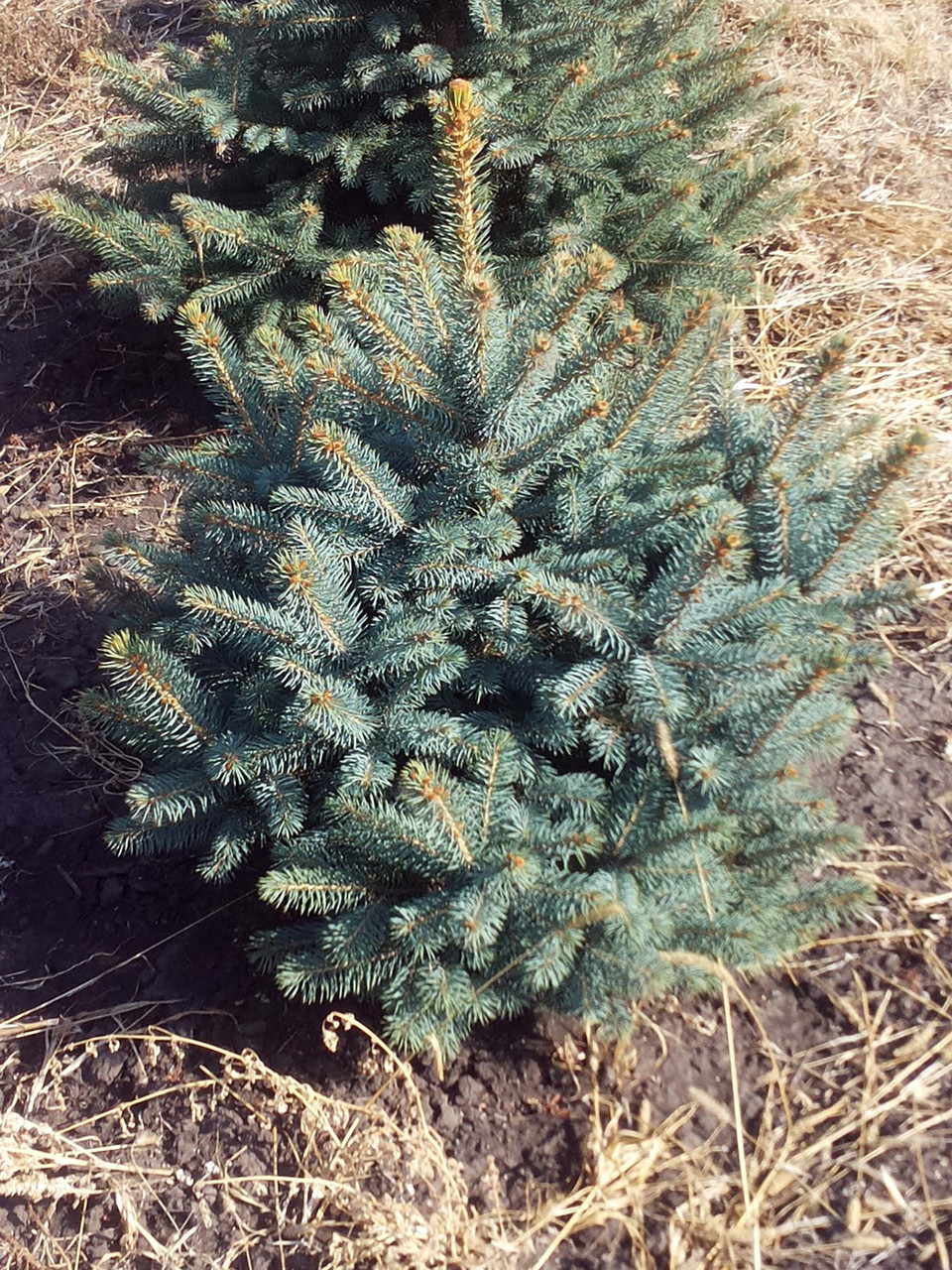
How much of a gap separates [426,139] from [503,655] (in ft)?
6.27


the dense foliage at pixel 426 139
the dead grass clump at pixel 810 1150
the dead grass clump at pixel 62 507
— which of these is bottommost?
the dead grass clump at pixel 810 1150

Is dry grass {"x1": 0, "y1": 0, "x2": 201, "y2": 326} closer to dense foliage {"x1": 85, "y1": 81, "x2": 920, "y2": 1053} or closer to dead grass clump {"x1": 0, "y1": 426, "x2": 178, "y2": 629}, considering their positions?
dead grass clump {"x1": 0, "y1": 426, "x2": 178, "y2": 629}

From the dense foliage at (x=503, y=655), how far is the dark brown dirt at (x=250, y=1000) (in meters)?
0.19

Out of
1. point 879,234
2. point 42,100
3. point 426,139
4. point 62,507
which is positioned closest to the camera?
point 426,139

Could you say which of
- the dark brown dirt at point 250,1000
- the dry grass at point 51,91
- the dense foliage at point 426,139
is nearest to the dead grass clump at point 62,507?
the dark brown dirt at point 250,1000

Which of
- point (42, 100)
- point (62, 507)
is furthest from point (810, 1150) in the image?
Answer: point (42, 100)

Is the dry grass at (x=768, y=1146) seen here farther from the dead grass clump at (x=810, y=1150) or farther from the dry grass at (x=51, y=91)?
the dry grass at (x=51, y=91)

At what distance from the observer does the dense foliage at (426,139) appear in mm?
2850

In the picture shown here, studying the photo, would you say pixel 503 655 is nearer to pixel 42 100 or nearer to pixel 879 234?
pixel 879 234

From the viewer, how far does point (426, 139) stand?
2994mm

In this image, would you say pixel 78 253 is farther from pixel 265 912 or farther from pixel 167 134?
pixel 265 912

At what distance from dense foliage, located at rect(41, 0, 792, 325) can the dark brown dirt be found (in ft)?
4.37

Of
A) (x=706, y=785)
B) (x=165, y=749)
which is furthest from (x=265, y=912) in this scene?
(x=706, y=785)

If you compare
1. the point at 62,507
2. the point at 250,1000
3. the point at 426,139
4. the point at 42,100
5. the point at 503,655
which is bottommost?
the point at 250,1000
